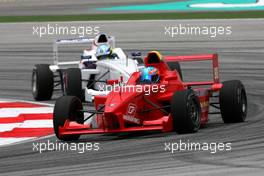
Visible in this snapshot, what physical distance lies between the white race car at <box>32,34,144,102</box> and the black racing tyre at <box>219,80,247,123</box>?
310 cm

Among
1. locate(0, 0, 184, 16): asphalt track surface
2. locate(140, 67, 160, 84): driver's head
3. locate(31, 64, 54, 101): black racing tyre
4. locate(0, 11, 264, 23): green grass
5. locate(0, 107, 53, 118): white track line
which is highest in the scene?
locate(0, 0, 184, 16): asphalt track surface

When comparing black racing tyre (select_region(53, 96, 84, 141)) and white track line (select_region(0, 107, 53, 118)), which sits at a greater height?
black racing tyre (select_region(53, 96, 84, 141))

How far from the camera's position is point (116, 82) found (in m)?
15.4

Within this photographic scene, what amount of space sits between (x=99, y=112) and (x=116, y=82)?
2.16 meters

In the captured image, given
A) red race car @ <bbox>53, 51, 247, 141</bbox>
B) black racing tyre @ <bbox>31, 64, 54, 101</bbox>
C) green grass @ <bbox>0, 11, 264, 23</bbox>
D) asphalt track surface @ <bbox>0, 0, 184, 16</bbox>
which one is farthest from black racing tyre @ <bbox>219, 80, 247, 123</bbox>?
asphalt track surface @ <bbox>0, 0, 184, 16</bbox>

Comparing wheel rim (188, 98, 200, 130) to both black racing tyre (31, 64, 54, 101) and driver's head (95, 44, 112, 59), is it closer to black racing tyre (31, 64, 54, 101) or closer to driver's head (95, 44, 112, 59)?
driver's head (95, 44, 112, 59)

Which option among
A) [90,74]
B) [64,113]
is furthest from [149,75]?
[90,74]

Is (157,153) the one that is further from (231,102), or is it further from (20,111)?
(20,111)

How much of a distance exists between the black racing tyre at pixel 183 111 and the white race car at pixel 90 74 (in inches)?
154

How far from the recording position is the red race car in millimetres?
13047

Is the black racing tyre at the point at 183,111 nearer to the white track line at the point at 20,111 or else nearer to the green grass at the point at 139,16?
the white track line at the point at 20,111

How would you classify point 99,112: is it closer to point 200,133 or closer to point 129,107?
point 129,107

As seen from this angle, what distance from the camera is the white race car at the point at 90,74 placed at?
17420mm

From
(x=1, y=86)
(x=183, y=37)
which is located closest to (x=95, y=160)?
(x=1, y=86)
